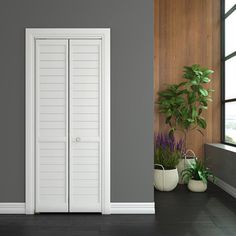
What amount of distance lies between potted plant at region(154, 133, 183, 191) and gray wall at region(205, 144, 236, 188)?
0.58m

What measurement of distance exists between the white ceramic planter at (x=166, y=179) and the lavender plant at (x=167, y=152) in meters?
0.11

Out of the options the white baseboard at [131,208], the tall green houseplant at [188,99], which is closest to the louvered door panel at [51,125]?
the white baseboard at [131,208]

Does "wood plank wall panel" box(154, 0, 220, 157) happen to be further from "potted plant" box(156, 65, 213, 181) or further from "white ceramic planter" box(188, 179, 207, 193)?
"white ceramic planter" box(188, 179, 207, 193)

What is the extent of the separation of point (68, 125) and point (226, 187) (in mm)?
2548

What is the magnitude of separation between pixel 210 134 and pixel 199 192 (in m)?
1.15

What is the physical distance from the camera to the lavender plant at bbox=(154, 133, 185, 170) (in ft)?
13.0

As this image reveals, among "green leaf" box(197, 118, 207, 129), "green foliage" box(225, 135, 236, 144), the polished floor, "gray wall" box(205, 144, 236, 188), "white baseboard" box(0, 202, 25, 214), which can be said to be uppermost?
"green leaf" box(197, 118, 207, 129)

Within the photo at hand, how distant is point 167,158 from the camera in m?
3.96

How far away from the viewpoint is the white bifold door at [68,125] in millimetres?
3025

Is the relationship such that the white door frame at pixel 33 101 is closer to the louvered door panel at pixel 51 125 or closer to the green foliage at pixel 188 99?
the louvered door panel at pixel 51 125

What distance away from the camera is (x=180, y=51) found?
4.56 m

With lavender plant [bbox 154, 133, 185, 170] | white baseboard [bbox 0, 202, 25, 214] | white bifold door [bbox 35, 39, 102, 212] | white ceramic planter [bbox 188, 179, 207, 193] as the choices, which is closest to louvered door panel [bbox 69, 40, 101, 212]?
white bifold door [bbox 35, 39, 102, 212]

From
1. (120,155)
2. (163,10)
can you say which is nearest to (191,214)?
(120,155)

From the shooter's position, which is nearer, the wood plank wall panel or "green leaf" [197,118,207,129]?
"green leaf" [197,118,207,129]
